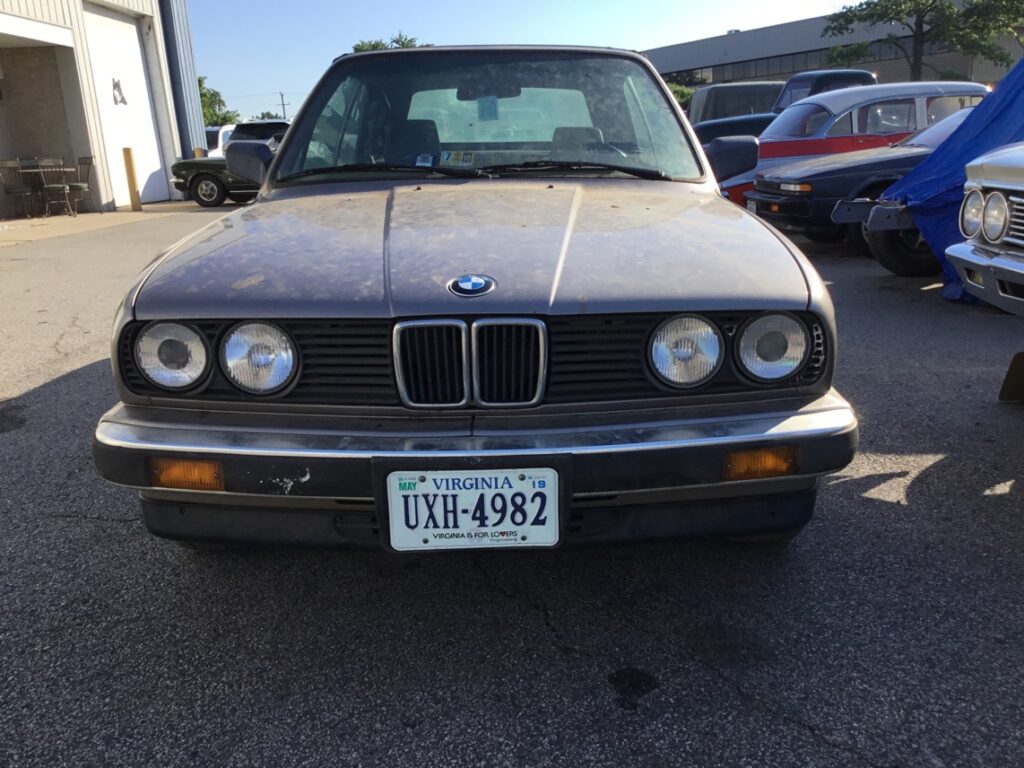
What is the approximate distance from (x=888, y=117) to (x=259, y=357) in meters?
8.92

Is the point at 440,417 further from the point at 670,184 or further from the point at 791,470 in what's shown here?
the point at 670,184

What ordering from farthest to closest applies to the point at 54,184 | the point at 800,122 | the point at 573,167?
the point at 54,184 → the point at 800,122 → the point at 573,167

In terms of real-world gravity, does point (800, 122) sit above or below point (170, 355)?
above

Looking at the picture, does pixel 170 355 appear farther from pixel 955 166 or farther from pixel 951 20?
pixel 951 20

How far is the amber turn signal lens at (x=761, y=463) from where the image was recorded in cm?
192

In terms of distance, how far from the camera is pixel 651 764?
5.62 ft

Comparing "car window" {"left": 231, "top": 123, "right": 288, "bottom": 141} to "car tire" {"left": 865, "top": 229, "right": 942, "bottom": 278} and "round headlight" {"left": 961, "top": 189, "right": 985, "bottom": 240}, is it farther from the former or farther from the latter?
"round headlight" {"left": 961, "top": 189, "right": 985, "bottom": 240}

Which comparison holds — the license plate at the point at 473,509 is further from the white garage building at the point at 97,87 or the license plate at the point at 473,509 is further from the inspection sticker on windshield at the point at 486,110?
the white garage building at the point at 97,87

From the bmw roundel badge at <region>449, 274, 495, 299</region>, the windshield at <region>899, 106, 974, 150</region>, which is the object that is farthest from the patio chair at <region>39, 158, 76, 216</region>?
the bmw roundel badge at <region>449, 274, 495, 299</region>

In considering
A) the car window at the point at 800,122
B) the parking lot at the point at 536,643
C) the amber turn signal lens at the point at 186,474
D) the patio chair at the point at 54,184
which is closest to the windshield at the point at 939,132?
the car window at the point at 800,122

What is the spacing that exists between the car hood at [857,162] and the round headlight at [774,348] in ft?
21.0

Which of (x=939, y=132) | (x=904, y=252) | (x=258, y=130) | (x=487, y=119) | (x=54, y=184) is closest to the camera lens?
(x=487, y=119)

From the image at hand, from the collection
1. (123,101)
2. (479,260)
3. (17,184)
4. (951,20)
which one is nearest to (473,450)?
(479,260)

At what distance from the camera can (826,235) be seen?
8438mm
